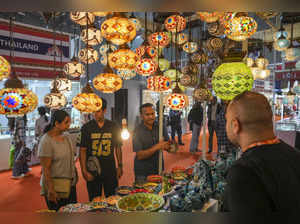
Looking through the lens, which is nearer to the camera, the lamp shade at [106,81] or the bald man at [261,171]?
the bald man at [261,171]

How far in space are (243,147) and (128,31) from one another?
60.5 inches

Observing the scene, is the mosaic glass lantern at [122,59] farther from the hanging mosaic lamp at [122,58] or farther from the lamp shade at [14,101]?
the lamp shade at [14,101]

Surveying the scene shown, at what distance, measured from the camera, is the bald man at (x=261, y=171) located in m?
0.76

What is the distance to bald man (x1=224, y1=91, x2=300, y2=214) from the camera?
765mm

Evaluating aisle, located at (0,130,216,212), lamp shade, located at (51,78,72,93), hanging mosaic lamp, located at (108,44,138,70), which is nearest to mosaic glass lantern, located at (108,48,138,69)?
hanging mosaic lamp, located at (108,44,138,70)

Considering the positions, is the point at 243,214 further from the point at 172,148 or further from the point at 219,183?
the point at 172,148

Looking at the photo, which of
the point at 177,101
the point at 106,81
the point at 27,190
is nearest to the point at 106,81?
the point at 106,81

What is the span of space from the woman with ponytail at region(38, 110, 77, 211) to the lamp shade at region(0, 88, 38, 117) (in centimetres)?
65

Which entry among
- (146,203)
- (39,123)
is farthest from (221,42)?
(39,123)

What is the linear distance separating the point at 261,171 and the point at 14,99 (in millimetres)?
1810

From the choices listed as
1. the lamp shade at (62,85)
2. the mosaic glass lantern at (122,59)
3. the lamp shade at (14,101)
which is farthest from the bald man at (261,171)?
the lamp shade at (62,85)

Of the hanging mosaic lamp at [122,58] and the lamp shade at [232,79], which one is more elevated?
the hanging mosaic lamp at [122,58]

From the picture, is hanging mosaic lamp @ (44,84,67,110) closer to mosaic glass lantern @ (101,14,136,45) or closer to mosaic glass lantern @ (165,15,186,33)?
mosaic glass lantern @ (101,14,136,45)

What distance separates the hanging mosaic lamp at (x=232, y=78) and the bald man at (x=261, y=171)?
33.6 inches
